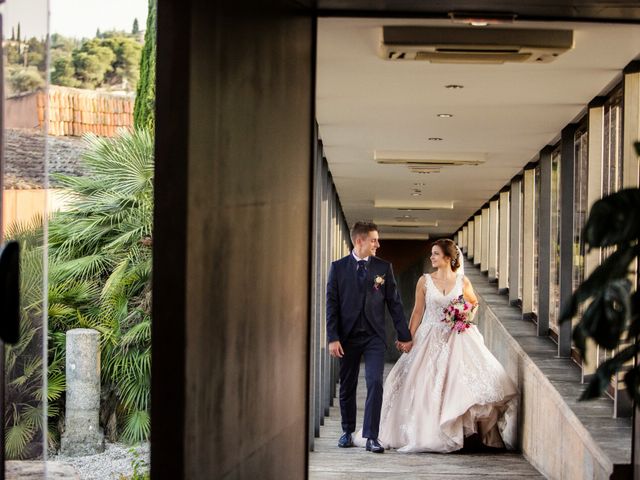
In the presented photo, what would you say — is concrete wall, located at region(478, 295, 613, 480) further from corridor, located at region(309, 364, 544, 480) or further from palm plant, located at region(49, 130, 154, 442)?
palm plant, located at region(49, 130, 154, 442)

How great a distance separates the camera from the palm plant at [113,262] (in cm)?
1591

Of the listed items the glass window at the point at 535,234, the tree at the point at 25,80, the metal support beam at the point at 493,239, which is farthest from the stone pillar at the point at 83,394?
the tree at the point at 25,80

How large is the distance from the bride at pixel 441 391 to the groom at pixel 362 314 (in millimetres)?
465

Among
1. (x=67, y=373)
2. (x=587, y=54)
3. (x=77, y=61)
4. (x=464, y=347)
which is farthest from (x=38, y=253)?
(x=77, y=61)

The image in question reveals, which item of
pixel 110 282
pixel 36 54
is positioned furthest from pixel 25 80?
pixel 110 282

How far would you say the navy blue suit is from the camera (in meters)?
8.51

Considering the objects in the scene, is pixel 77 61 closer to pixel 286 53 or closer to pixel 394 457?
pixel 394 457

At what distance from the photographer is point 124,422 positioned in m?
16.7

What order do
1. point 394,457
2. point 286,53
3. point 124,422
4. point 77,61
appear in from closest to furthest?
point 286,53 < point 394,457 < point 124,422 < point 77,61

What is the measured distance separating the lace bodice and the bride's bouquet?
58mm

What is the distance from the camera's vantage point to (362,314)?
853 centimetres

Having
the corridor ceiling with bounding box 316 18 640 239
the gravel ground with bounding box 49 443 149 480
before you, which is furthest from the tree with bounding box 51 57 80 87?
the corridor ceiling with bounding box 316 18 640 239

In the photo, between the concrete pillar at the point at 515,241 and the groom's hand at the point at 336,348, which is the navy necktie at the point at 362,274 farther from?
the concrete pillar at the point at 515,241

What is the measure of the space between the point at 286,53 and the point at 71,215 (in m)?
12.4
